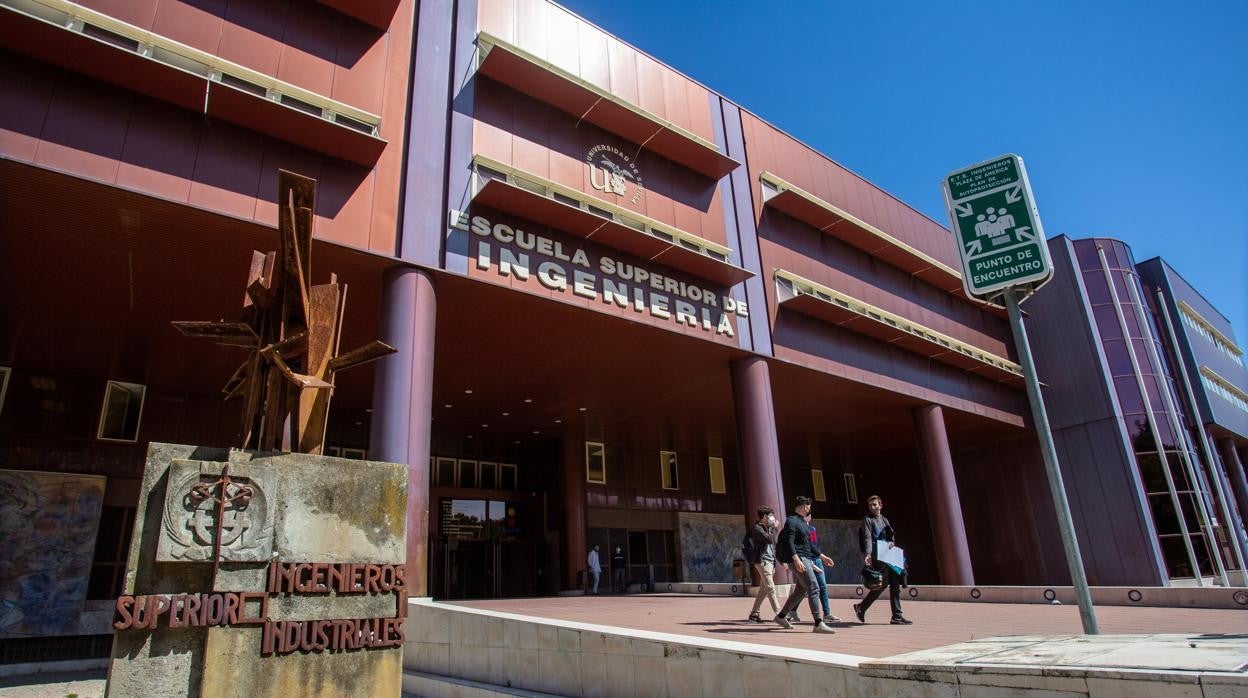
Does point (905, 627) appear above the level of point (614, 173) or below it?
below

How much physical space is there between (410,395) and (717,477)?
20294mm

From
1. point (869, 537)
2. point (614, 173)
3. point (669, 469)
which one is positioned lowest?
point (869, 537)

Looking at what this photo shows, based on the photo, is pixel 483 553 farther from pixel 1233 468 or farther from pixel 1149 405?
pixel 1233 468

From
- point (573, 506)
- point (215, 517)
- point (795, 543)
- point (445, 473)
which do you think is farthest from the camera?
point (573, 506)

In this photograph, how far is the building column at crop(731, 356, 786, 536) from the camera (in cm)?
1741

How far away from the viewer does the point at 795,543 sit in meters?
9.09

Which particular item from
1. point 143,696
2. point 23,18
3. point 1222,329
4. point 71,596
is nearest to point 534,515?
point 71,596

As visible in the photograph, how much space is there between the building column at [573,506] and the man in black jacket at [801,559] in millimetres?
15636

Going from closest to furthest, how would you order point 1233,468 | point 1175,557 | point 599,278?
point 599,278
point 1175,557
point 1233,468

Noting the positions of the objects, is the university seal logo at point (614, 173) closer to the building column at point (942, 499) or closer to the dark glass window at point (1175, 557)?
the building column at point (942, 499)

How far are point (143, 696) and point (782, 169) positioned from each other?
2021cm

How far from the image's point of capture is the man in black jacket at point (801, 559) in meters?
8.80

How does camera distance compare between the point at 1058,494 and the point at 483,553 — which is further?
the point at 483,553

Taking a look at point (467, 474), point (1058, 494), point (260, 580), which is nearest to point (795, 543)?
point (1058, 494)
